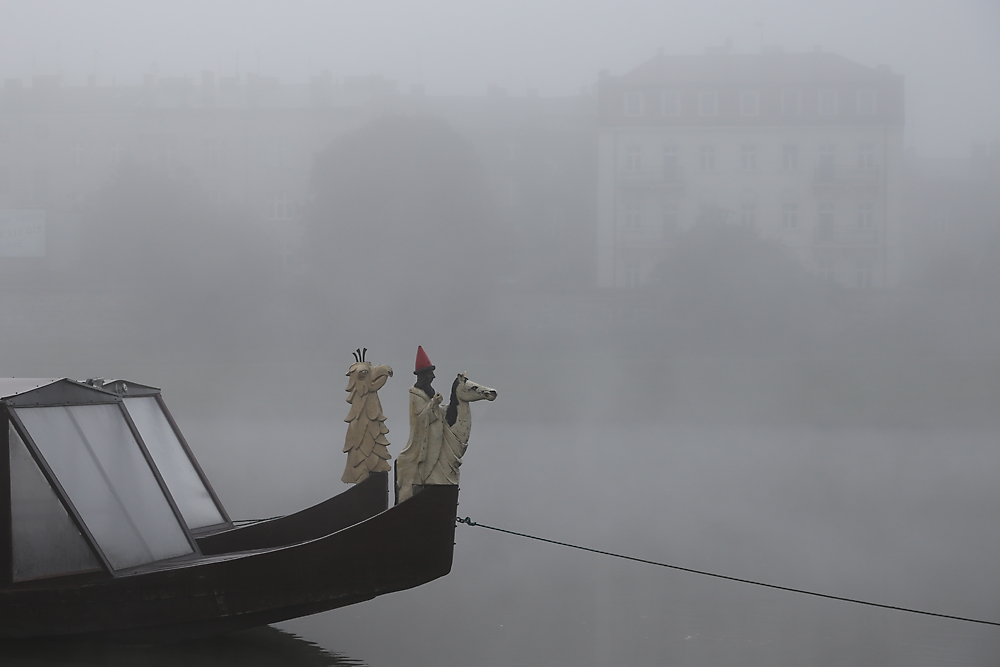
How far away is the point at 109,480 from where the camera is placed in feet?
22.2

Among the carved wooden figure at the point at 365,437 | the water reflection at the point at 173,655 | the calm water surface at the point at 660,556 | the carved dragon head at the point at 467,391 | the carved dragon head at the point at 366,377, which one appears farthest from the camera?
the carved wooden figure at the point at 365,437

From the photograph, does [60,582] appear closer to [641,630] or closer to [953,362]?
[641,630]

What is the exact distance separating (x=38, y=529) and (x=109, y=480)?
594 mm

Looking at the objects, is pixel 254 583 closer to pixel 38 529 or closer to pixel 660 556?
pixel 38 529

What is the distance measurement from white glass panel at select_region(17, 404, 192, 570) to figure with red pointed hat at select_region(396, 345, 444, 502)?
6.32ft

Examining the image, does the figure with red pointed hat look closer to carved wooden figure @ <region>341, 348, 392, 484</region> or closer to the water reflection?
the water reflection

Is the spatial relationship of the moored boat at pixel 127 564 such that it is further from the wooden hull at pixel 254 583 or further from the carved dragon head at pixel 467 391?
the carved dragon head at pixel 467 391

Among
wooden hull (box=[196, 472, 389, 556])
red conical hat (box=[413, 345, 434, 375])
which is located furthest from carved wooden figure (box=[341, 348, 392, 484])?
red conical hat (box=[413, 345, 434, 375])

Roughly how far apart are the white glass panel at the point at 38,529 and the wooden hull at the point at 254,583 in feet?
0.39

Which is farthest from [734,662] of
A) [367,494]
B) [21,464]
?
[21,464]

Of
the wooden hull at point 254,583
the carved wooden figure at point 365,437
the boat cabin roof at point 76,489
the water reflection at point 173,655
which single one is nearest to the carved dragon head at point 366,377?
the carved wooden figure at point 365,437

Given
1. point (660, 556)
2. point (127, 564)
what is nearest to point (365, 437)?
point (127, 564)

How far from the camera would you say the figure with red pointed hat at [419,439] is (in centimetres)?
633

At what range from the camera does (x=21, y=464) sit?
6.35m
